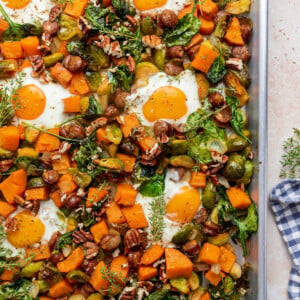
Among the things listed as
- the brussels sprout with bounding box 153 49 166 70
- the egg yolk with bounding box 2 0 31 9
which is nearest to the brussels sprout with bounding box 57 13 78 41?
the egg yolk with bounding box 2 0 31 9

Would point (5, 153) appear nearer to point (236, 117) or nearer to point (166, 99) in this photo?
point (166, 99)

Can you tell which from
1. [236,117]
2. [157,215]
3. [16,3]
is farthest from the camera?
[16,3]

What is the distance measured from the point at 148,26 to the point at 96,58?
56 cm

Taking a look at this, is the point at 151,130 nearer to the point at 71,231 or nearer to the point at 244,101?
the point at 244,101

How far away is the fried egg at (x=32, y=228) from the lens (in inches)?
168

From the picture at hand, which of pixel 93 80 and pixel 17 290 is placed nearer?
pixel 17 290

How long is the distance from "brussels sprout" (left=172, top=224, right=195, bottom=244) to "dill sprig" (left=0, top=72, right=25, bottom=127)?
6.03 ft

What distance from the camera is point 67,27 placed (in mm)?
4438

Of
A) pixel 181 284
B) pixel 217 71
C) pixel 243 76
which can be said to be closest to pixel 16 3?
pixel 217 71

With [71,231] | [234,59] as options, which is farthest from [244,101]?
[71,231]

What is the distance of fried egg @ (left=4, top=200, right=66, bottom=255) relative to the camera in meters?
4.28

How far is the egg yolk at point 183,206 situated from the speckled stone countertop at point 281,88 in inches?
34.5

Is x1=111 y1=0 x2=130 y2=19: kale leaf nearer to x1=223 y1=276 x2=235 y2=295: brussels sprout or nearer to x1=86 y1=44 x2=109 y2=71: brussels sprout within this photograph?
x1=86 y1=44 x2=109 y2=71: brussels sprout

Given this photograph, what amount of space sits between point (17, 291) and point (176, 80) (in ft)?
7.71
